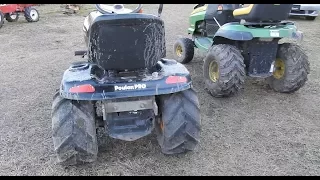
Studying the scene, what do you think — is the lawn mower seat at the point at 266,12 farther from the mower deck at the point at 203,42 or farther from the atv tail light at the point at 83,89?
the atv tail light at the point at 83,89

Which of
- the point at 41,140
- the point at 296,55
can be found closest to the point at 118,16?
the point at 41,140

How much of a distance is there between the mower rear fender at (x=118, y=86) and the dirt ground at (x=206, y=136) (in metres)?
0.66

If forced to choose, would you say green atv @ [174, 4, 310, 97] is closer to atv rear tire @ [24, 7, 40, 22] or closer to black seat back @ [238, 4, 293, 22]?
black seat back @ [238, 4, 293, 22]

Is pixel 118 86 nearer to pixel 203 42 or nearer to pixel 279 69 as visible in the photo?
pixel 279 69

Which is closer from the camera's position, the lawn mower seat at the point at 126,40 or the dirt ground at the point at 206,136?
the lawn mower seat at the point at 126,40

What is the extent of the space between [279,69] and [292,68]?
9.9 inches

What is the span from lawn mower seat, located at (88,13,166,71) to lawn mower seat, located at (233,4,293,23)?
5.54ft

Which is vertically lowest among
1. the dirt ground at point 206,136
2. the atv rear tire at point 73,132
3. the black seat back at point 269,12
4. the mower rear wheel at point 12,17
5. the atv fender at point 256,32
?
the dirt ground at point 206,136

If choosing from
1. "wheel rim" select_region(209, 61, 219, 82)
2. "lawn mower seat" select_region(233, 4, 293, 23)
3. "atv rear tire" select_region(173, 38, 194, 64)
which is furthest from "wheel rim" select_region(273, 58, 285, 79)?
"atv rear tire" select_region(173, 38, 194, 64)

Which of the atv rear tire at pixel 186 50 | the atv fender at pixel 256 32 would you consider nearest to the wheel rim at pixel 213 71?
the atv fender at pixel 256 32

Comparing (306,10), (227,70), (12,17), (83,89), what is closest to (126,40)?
(83,89)

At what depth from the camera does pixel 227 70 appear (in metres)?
3.93

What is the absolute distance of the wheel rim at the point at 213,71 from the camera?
4.35 m

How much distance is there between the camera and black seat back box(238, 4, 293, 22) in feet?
12.4
